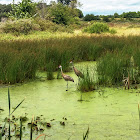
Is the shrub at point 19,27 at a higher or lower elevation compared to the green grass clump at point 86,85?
higher

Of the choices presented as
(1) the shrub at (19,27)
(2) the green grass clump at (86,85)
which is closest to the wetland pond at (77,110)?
(2) the green grass clump at (86,85)

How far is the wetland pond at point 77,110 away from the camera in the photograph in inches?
137

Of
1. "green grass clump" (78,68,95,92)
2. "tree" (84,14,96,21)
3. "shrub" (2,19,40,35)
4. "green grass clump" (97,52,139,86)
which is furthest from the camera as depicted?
"tree" (84,14,96,21)

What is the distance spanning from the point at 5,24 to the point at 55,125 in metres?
19.3

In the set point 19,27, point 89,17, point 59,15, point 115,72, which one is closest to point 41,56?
point 115,72

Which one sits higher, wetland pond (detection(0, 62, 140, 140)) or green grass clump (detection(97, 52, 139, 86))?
green grass clump (detection(97, 52, 139, 86))

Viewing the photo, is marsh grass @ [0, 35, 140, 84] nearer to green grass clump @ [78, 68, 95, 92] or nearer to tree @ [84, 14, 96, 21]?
green grass clump @ [78, 68, 95, 92]

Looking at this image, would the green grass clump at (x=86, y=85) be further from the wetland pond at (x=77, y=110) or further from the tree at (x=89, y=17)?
the tree at (x=89, y=17)

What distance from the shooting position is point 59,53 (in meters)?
8.42

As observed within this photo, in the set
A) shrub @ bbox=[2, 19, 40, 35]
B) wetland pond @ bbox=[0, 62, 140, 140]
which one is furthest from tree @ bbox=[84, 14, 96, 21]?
wetland pond @ bbox=[0, 62, 140, 140]

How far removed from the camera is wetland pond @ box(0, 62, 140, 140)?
348 cm

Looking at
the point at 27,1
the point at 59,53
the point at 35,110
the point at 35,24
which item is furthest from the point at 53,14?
the point at 35,110

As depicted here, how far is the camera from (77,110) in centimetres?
444

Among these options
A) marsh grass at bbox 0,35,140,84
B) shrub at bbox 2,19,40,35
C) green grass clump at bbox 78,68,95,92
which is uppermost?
shrub at bbox 2,19,40,35
